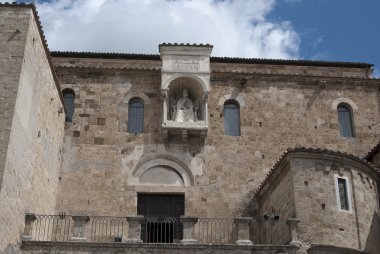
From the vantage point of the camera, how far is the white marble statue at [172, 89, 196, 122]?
2320 cm

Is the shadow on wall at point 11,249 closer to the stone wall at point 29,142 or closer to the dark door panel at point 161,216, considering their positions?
the stone wall at point 29,142

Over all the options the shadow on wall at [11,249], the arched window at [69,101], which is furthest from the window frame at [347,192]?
the arched window at [69,101]

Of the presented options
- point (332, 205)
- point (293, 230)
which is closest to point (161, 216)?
point (293, 230)

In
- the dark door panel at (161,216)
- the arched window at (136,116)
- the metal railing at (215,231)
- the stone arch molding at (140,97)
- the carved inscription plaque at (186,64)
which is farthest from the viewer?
the stone arch molding at (140,97)

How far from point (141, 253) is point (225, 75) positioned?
937cm

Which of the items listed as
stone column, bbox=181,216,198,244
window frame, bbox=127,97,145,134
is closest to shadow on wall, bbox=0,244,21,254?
stone column, bbox=181,216,198,244

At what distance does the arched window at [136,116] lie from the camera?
2334cm

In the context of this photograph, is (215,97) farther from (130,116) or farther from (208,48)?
(130,116)

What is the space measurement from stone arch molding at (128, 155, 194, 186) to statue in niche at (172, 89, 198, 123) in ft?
5.14

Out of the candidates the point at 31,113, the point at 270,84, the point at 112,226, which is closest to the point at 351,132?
the point at 270,84

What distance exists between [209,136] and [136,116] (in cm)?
291

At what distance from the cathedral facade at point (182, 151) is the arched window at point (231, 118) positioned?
50mm

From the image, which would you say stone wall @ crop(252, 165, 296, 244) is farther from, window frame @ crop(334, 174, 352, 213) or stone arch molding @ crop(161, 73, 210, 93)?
stone arch molding @ crop(161, 73, 210, 93)

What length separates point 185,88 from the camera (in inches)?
942
